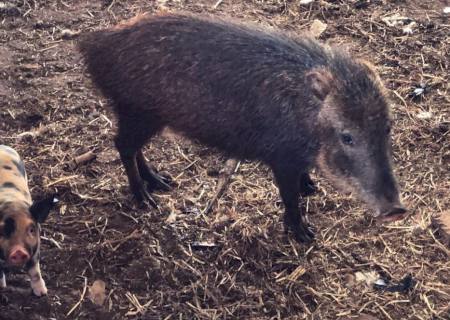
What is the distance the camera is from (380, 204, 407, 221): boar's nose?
3688 millimetres

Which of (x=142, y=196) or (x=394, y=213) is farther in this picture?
(x=142, y=196)

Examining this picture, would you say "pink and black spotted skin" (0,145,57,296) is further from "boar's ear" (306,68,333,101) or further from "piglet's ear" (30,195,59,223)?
"boar's ear" (306,68,333,101)

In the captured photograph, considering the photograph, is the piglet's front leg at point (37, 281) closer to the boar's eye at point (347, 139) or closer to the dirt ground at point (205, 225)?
the dirt ground at point (205, 225)

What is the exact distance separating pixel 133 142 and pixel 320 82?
1256mm

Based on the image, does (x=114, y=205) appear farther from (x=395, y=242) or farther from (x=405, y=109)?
(x=405, y=109)

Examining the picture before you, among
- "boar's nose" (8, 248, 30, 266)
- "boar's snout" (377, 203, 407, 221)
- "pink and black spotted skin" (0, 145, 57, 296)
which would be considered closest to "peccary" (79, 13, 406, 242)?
"boar's snout" (377, 203, 407, 221)

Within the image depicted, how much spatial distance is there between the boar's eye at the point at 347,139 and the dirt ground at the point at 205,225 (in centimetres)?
79

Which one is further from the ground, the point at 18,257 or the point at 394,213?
the point at 18,257

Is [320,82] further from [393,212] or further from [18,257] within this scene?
[18,257]

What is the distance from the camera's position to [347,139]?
148 inches

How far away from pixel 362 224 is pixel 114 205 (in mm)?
1649

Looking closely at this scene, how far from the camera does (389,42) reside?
5859 mm

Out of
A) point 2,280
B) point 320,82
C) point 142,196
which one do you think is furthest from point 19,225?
point 320,82

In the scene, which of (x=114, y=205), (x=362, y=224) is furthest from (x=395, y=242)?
(x=114, y=205)
